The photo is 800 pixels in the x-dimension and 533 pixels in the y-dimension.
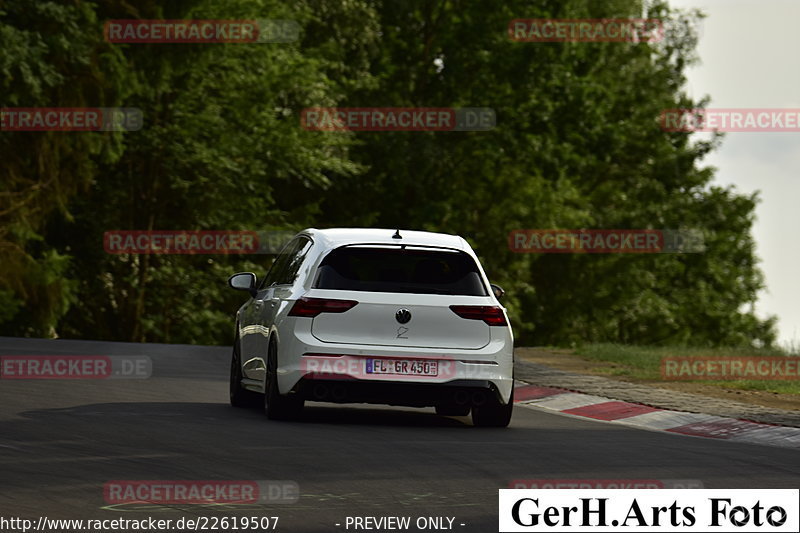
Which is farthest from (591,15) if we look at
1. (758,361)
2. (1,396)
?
(1,396)

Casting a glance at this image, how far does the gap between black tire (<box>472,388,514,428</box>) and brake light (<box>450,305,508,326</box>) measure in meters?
0.70

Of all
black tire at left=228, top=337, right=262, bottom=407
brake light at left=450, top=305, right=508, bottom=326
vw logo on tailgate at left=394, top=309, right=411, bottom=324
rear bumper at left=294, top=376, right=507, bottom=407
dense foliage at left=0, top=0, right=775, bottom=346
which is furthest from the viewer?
dense foliage at left=0, top=0, right=775, bottom=346

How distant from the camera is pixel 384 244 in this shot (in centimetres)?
1488

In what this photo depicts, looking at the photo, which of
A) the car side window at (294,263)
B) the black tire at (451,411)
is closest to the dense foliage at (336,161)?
the car side window at (294,263)

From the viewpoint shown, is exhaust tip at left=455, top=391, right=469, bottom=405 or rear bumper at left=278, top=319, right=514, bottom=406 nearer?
rear bumper at left=278, top=319, right=514, bottom=406

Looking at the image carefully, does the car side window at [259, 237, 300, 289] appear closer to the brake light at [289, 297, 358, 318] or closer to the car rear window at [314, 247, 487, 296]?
the car rear window at [314, 247, 487, 296]

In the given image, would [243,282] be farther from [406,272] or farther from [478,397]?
[478,397]

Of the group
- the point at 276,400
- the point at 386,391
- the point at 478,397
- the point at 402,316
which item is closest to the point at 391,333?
the point at 402,316

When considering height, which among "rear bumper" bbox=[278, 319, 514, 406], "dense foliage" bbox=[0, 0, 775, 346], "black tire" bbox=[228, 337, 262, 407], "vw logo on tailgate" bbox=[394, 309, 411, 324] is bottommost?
"black tire" bbox=[228, 337, 262, 407]

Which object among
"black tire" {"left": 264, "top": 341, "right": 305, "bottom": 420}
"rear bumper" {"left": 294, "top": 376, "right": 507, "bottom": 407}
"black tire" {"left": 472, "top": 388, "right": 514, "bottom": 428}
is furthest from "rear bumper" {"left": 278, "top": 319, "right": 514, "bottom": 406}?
"black tire" {"left": 472, "top": 388, "right": 514, "bottom": 428}

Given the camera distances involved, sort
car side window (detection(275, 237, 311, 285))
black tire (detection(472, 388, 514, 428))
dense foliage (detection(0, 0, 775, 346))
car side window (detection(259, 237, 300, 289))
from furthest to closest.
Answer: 1. dense foliage (detection(0, 0, 775, 346))
2. car side window (detection(259, 237, 300, 289))
3. car side window (detection(275, 237, 311, 285))
4. black tire (detection(472, 388, 514, 428))

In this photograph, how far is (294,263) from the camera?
51.3 feet

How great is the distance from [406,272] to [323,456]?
3343mm

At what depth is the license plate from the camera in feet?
46.4
